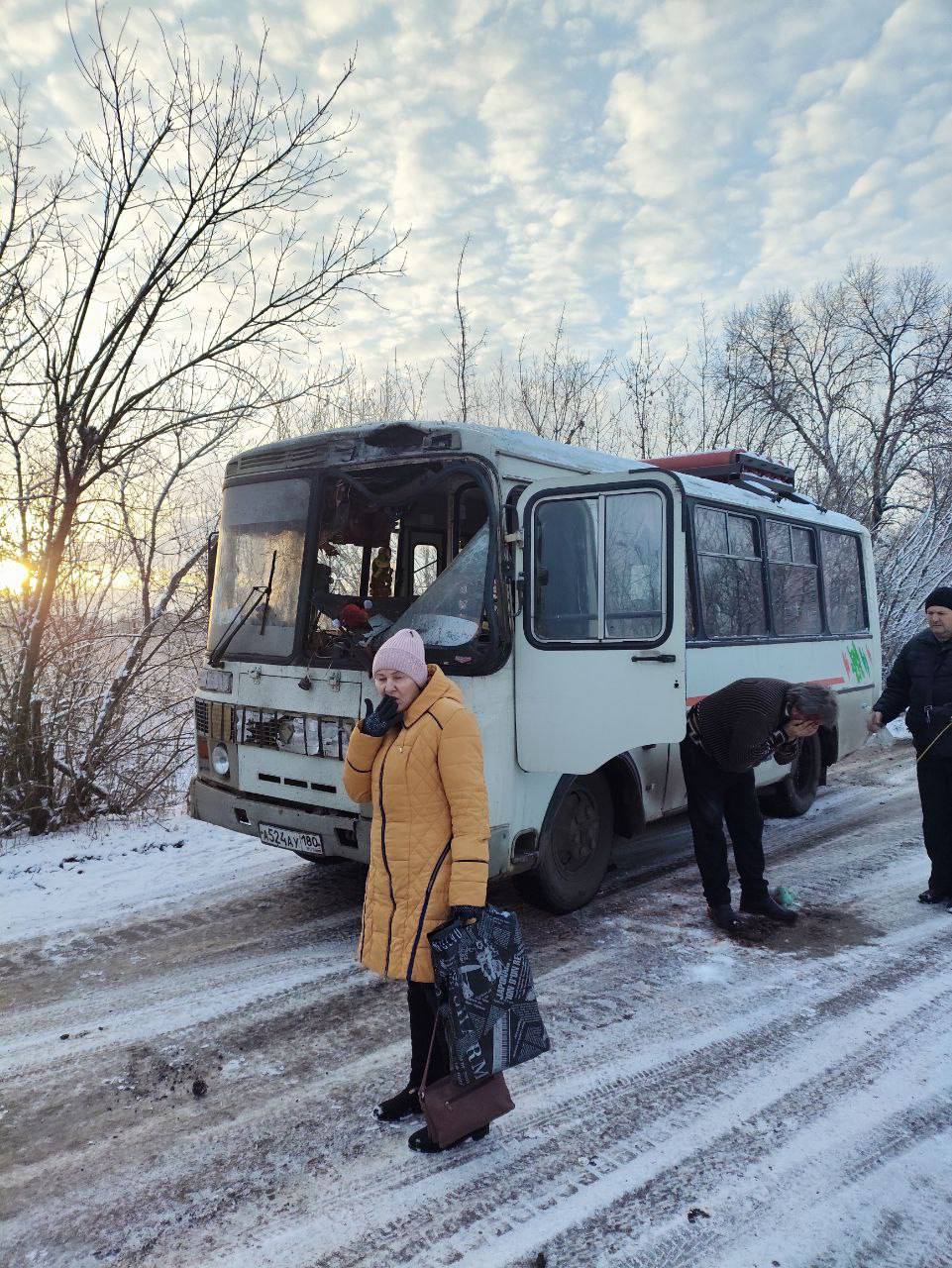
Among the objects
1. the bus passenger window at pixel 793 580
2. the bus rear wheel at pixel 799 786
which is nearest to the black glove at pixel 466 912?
A: the bus passenger window at pixel 793 580

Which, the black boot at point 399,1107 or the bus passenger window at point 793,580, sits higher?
the bus passenger window at point 793,580

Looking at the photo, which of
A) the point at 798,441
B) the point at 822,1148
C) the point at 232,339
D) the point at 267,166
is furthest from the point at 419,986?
the point at 798,441

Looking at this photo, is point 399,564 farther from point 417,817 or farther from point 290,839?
point 417,817

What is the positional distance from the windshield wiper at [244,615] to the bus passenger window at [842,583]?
18.0 feet

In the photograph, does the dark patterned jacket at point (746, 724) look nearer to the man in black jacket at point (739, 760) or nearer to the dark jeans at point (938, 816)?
the man in black jacket at point (739, 760)

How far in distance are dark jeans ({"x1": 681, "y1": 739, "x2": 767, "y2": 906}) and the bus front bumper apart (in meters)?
2.05

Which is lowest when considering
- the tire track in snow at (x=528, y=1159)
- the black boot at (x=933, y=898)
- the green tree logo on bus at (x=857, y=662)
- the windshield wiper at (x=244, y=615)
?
the tire track in snow at (x=528, y=1159)

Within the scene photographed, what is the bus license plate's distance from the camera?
4820 mm

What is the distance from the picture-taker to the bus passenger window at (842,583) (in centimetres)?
827

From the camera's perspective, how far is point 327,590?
5.26 m

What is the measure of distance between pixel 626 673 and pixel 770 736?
93 cm

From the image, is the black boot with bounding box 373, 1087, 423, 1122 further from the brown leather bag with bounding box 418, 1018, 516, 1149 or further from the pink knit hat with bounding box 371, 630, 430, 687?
the pink knit hat with bounding box 371, 630, 430, 687

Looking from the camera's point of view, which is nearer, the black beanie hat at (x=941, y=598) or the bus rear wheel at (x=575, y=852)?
the bus rear wheel at (x=575, y=852)

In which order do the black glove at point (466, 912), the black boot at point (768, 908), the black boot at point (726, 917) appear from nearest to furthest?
the black glove at point (466, 912) → the black boot at point (726, 917) → the black boot at point (768, 908)
